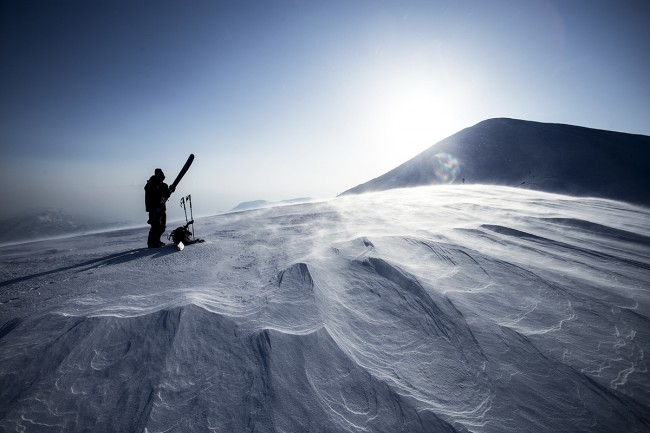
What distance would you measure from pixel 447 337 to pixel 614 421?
3.47ft

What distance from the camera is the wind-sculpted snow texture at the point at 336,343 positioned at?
166 cm

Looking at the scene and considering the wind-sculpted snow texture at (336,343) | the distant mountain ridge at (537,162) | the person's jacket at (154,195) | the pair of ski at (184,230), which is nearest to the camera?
the wind-sculpted snow texture at (336,343)

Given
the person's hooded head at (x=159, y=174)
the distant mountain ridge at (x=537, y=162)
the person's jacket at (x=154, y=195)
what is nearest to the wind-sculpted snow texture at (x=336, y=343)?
the person's jacket at (x=154, y=195)

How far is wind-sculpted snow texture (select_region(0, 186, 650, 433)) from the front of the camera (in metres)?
1.66

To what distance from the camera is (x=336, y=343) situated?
7.02 ft

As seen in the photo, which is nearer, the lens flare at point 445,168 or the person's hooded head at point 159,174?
A: the person's hooded head at point 159,174

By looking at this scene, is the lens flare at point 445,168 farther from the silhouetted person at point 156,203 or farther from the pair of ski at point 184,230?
the silhouetted person at point 156,203

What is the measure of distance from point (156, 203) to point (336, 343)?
5.46m

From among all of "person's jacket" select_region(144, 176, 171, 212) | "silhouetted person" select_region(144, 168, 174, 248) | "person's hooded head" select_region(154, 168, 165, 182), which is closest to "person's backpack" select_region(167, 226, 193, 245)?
"silhouetted person" select_region(144, 168, 174, 248)

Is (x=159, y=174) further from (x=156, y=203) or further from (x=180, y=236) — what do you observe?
(x=180, y=236)

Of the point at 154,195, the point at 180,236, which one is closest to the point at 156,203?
the point at 154,195

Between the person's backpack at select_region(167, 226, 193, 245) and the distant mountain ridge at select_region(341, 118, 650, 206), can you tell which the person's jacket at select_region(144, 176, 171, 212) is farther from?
the distant mountain ridge at select_region(341, 118, 650, 206)

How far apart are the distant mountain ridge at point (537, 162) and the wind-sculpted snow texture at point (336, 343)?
3875 centimetres

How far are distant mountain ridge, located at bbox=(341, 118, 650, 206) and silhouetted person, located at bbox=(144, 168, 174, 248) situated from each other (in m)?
37.2
